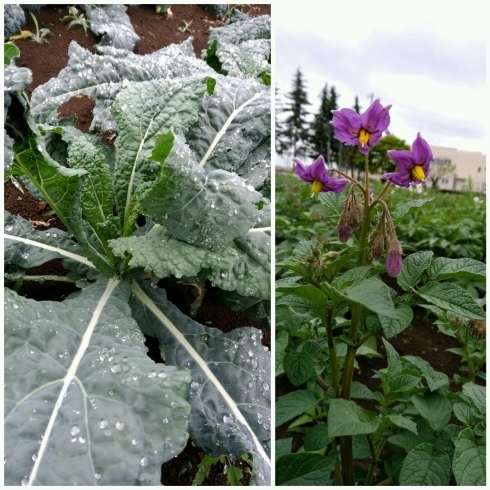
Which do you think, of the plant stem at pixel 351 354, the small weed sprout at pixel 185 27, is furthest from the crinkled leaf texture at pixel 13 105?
the small weed sprout at pixel 185 27

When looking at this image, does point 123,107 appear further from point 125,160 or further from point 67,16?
point 67,16

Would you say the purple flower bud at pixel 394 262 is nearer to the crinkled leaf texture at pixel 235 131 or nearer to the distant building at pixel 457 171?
the crinkled leaf texture at pixel 235 131

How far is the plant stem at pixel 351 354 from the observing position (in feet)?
2.75

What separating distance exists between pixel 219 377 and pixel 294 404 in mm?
154

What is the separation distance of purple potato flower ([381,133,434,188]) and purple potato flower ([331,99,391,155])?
0.04m

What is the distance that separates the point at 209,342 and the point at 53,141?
60 centimetres

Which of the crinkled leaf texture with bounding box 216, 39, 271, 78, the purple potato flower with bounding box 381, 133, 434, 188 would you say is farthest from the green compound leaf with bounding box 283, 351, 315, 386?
the crinkled leaf texture with bounding box 216, 39, 271, 78

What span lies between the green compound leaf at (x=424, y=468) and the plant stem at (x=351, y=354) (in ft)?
0.41

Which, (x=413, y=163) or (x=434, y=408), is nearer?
(x=413, y=163)

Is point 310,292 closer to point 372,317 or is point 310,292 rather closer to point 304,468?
point 372,317

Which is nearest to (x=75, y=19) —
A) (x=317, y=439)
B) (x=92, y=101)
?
(x=92, y=101)

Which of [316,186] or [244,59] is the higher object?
[244,59]

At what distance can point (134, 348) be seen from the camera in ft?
2.84

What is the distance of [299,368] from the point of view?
0.93 metres
